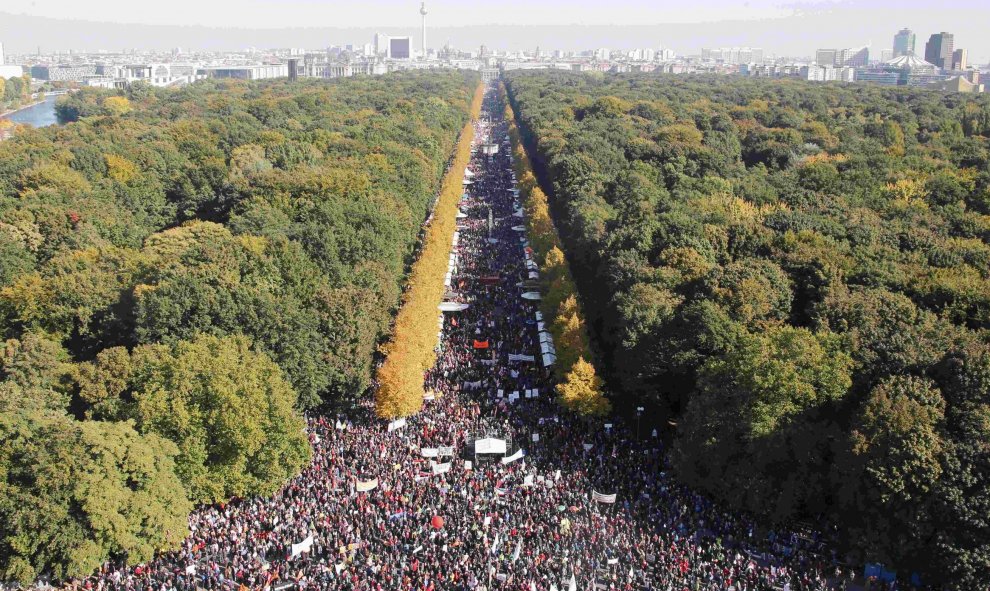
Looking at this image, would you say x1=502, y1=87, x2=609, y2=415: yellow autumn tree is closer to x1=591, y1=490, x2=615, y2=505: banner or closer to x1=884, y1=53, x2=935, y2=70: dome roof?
x1=591, y1=490, x2=615, y2=505: banner

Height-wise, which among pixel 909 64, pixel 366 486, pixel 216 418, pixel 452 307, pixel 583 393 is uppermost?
pixel 909 64

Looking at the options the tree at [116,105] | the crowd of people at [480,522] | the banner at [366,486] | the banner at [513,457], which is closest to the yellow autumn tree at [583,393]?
the crowd of people at [480,522]

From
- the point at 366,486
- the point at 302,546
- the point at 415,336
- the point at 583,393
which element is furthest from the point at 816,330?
the point at 302,546

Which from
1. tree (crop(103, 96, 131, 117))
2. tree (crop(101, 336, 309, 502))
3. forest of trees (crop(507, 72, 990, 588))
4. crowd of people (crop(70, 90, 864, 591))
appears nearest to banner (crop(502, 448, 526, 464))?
crowd of people (crop(70, 90, 864, 591))

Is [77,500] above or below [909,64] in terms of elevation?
below

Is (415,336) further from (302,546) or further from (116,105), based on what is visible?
(116,105)

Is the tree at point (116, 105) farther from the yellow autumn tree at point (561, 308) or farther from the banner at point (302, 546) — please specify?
the banner at point (302, 546)

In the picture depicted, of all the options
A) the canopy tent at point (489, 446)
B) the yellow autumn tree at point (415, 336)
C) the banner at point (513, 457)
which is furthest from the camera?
the yellow autumn tree at point (415, 336)
